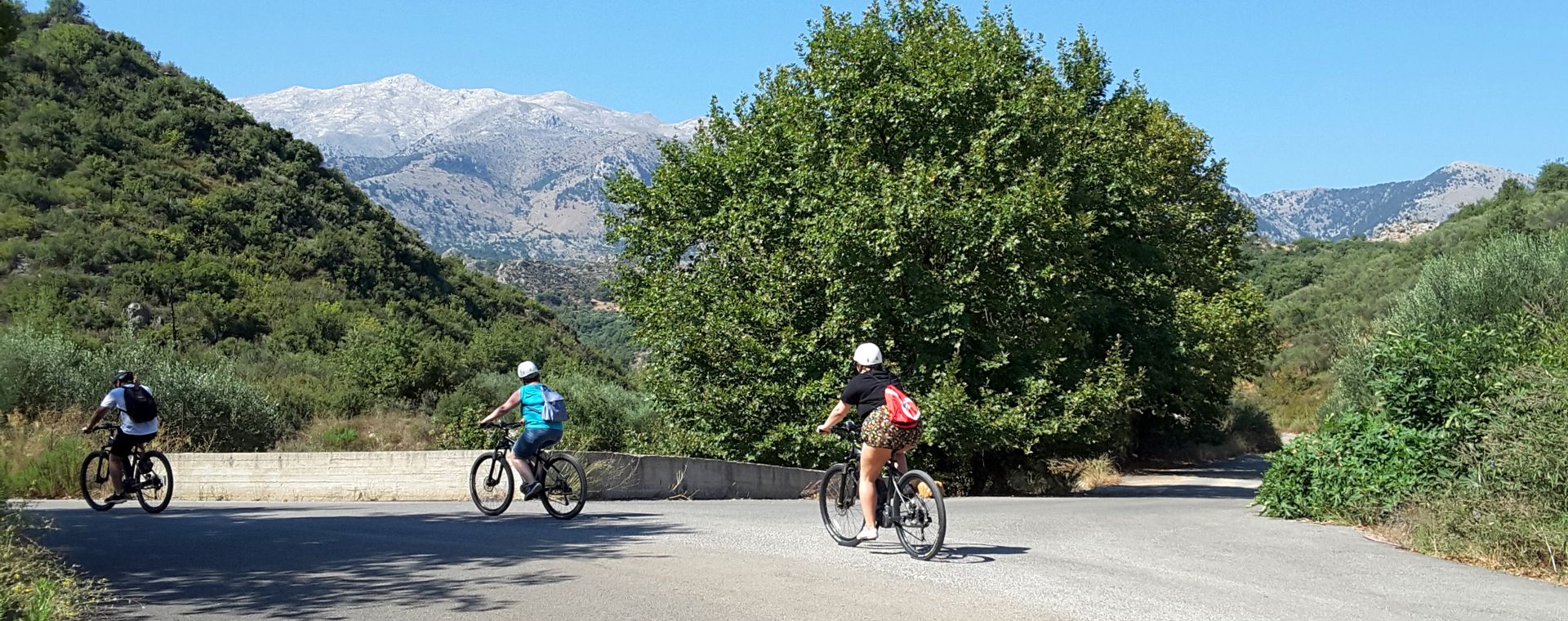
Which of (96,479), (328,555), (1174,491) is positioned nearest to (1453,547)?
(328,555)

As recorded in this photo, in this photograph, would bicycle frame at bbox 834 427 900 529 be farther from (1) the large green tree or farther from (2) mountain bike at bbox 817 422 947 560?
(1) the large green tree

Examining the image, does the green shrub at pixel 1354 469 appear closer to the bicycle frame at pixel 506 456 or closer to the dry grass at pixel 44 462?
the bicycle frame at pixel 506 456

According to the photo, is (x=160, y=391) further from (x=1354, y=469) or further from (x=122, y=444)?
(x=1354, y=469)

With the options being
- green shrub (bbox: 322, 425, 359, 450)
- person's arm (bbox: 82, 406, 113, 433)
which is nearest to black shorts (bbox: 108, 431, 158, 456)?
person's arm (bbox: 82, 406, 113, 433)

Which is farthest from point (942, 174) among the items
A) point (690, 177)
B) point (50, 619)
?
point (50, 619)

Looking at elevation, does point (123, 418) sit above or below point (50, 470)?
above

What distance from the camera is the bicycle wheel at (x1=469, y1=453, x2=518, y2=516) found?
13719 mm

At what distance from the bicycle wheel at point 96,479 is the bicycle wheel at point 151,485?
14.8 inches

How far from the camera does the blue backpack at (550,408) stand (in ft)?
44.2

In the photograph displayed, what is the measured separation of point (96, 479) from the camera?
50.6ft

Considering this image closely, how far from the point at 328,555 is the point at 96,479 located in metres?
7.27

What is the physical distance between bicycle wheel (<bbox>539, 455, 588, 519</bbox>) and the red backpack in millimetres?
4378

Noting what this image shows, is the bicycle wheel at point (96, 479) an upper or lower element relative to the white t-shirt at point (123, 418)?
lower

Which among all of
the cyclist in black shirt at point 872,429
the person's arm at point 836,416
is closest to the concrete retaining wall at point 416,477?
the person's arm at point 836,416
